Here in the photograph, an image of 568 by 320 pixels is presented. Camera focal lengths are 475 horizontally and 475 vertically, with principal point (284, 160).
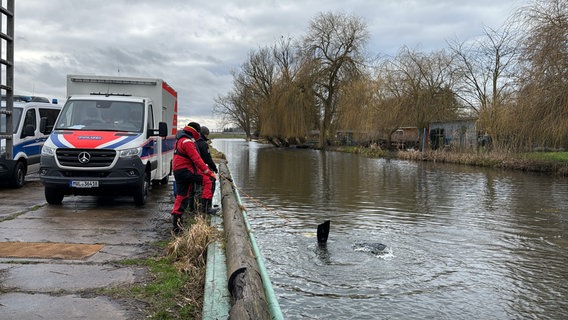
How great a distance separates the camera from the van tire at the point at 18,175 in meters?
11.7

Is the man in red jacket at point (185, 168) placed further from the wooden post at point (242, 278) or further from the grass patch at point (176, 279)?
the wooden post at point (242, 278)

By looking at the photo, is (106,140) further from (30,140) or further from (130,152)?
(30,140)

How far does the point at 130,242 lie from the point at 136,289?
6.99 feet

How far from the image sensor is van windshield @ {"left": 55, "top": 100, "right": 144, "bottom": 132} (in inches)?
374

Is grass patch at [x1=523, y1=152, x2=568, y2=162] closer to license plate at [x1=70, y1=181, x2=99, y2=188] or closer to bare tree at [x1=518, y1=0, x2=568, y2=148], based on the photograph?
bare tree at [x1=518, y1=0, x2=568, y2=148]

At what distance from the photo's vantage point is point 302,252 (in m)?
7.54

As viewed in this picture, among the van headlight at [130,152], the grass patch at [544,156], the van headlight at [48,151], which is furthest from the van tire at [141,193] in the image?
the grass patch at [544,156]

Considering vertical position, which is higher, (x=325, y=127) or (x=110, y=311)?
(x=325, y=127)

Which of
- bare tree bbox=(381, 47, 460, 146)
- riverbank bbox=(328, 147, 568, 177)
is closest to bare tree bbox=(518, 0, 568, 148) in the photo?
riverbank bbox=(328, 147, 568, 177)

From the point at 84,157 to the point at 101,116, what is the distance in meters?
1.32

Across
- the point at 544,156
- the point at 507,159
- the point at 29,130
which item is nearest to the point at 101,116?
the point at 29,130

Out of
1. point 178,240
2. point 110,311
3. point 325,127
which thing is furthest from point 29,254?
point 325,127

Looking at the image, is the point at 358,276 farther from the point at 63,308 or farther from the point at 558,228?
the point at 558,228

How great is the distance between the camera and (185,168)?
702 cm
